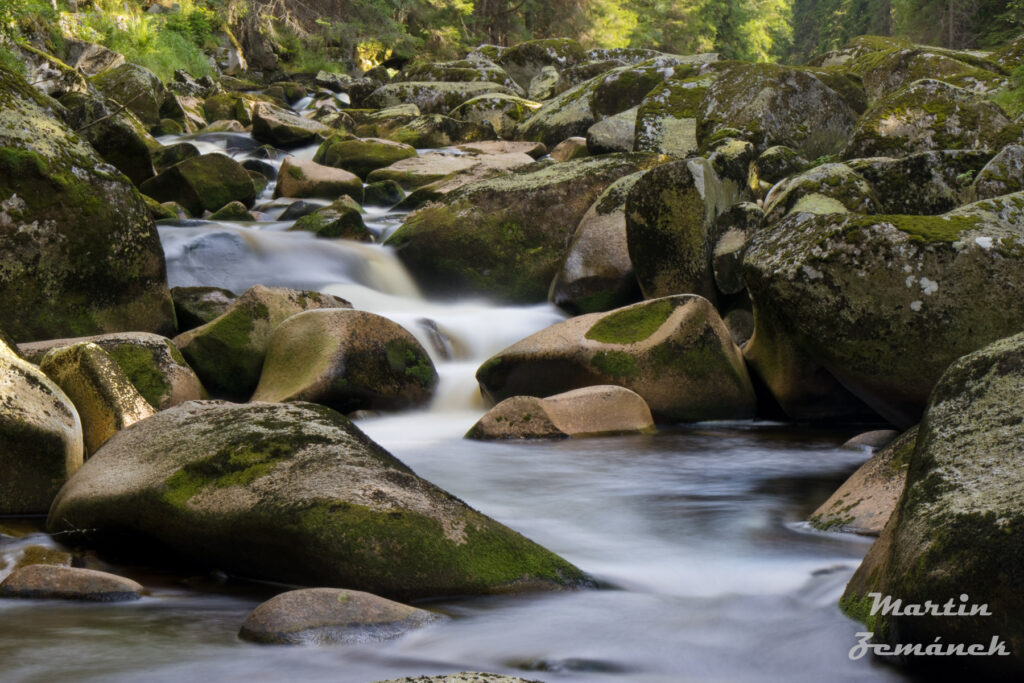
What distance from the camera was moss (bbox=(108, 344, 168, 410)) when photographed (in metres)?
6.20

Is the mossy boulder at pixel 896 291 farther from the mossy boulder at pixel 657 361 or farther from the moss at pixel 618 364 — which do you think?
the moss at pixel 618 364

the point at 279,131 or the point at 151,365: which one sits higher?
the point at 279,131

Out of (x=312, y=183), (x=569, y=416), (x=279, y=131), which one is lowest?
(x=569, y=416)

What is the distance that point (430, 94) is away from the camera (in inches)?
902

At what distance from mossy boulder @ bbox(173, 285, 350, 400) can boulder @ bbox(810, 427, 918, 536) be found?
14.9ft

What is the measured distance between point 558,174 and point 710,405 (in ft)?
14.5

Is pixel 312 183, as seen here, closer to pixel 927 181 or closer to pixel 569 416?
pixel 569 416

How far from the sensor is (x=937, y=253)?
19.1 feet

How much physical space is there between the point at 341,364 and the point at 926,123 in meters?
6.93

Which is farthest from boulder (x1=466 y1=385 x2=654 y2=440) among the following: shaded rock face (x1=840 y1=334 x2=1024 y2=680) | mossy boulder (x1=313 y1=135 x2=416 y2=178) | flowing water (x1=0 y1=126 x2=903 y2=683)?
mossy boulder (x1=313 y1=135 x2=416 y2=178)

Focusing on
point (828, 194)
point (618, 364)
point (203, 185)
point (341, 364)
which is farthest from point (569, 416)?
point (203, 185)

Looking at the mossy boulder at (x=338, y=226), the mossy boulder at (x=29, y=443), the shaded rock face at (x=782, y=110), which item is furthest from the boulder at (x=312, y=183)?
the mossy boulder at (x=29, y=443)

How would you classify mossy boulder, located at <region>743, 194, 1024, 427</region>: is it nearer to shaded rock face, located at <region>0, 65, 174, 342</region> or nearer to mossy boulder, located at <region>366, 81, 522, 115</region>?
shaded rock face, located at <region>0, 65, 174, 342</region>

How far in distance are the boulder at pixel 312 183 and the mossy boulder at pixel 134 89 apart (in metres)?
5.46
